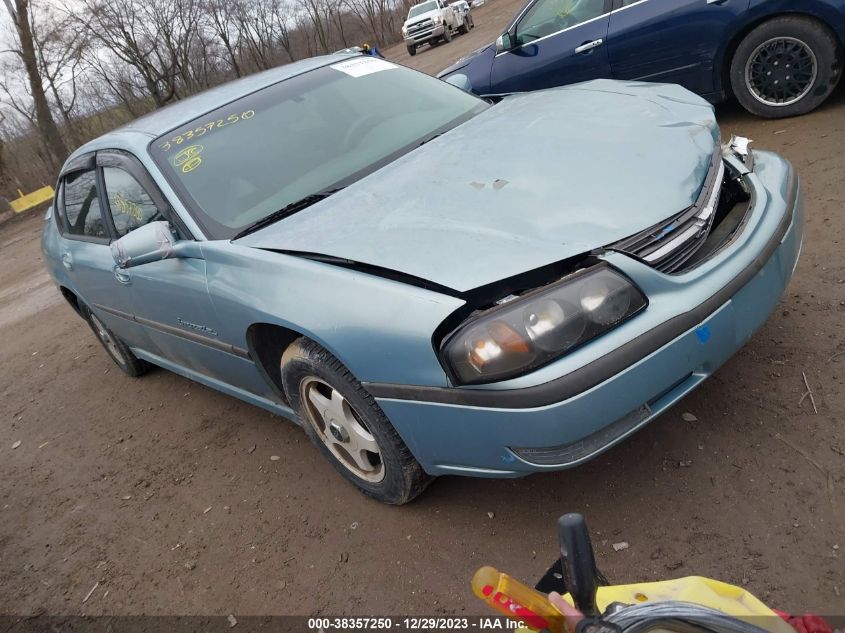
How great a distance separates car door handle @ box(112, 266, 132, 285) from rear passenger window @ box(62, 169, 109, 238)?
268mm

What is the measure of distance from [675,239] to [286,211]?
1509mm

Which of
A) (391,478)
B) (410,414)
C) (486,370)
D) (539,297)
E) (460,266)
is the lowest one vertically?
(391,478)

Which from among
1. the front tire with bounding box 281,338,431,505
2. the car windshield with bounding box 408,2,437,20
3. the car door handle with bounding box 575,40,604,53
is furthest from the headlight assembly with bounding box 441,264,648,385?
the car windshield with bounding box 408,2,437,20

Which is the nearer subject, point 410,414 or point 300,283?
point 410,414

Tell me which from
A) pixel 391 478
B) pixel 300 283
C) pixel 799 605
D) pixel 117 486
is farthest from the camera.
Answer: pixel 117 486

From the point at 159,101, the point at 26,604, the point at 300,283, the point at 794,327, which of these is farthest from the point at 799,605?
the point at 159,101

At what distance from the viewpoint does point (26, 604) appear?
9.07ft

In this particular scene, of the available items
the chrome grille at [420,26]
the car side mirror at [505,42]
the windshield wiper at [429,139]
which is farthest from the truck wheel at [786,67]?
the chrome grille at [420,26]

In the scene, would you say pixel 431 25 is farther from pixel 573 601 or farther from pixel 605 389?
pixel 573 601

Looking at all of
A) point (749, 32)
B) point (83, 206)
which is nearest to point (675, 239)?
point (83, 206)

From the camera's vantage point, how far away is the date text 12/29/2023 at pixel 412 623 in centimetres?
197

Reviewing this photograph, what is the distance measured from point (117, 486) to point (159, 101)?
37432mm

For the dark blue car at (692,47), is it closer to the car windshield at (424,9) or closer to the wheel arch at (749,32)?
the wheel arch at (749,32)

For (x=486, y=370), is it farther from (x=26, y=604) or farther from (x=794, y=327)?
(x=26, y=604)
